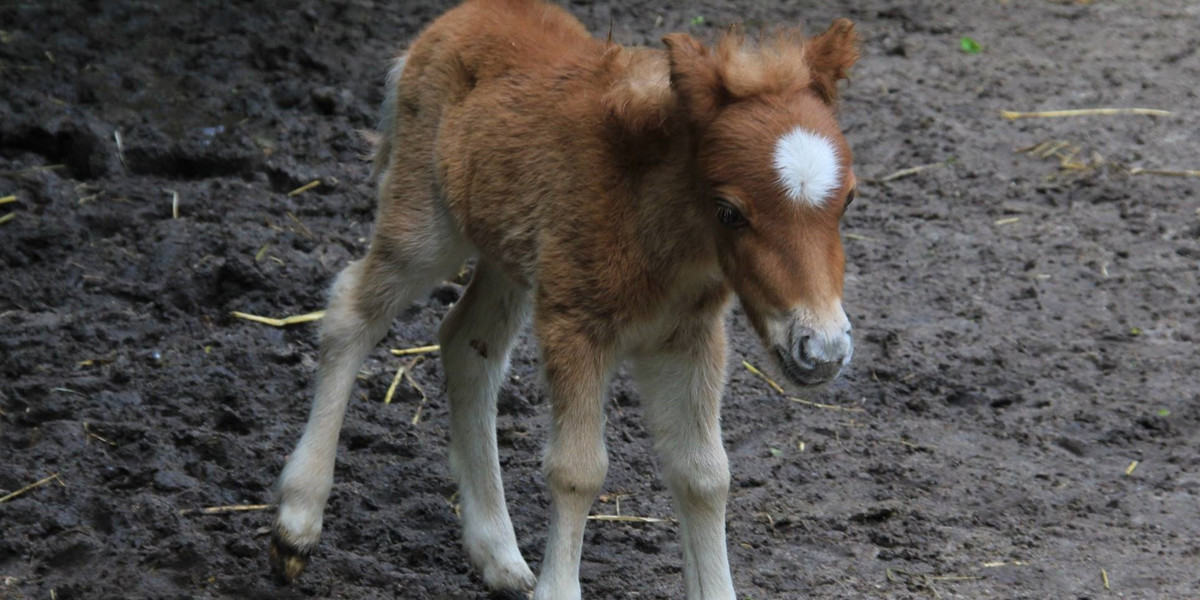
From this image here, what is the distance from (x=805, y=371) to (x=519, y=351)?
284 centimetres

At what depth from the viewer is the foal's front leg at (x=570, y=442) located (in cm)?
377

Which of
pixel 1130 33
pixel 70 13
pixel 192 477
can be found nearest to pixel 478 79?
pixel 192 477

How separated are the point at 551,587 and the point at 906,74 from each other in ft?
19.3

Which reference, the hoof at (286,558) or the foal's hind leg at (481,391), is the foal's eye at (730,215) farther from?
the hoof at (286,558)

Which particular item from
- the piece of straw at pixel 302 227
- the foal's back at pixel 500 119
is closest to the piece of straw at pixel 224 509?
the foal's back at pixel 500 119

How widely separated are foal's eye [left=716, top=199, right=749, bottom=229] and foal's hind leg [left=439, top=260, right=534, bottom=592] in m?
1.23

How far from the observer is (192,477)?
15.5 ft

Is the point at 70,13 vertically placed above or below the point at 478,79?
below

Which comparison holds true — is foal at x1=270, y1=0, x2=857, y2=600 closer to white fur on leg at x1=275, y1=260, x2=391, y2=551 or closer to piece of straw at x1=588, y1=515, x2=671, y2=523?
white fur on leg at x1=275, y1=260, x2=391, y2=551

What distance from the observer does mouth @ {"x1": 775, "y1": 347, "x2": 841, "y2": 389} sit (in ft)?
10.5

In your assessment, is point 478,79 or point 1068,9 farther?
point 1068,9

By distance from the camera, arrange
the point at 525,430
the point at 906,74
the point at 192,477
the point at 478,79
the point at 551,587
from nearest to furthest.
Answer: the point at 551,587
the point at 478,79
the point at 192,477
the point at 525,430
the point at 906,74

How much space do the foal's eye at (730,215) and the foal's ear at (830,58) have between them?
1.49ft

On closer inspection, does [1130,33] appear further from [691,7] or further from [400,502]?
[400,502]
